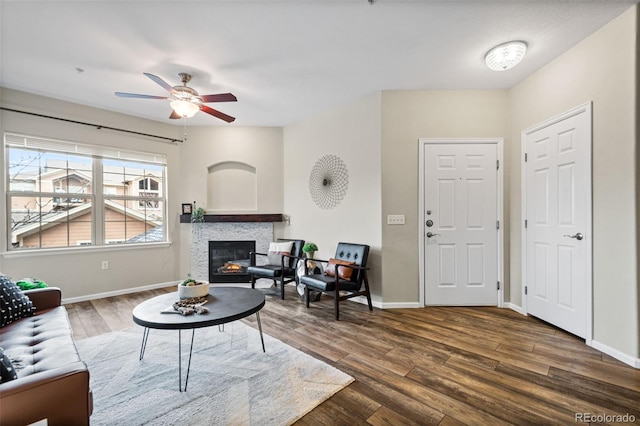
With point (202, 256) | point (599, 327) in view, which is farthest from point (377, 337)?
point (202, 256)

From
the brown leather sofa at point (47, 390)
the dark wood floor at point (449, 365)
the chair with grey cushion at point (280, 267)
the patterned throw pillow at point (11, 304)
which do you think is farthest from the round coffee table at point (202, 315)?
the chair with grey cushion at point (280, 267)

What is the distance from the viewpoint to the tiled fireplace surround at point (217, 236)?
15.5ft

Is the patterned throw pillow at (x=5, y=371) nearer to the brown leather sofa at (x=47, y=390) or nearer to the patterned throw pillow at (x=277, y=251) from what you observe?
the brown leather sofa at (x=47, y=390)

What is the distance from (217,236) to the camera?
190 inches

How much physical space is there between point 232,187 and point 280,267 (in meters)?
1.80

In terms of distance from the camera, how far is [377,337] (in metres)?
2.62

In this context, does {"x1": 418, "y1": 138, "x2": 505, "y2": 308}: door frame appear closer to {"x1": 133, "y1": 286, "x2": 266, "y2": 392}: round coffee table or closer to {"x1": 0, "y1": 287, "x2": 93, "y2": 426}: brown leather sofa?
{"x1": 133, "y1": 286, "x2": 266, "y2": 392}: round coffee table

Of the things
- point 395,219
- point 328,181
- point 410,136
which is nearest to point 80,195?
point 328,181

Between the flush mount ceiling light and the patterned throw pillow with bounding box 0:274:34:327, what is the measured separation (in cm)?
441

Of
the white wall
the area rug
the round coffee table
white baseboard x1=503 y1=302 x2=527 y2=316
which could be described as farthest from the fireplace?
white baseboard x1=503 y1=302 x2=527 y2=316

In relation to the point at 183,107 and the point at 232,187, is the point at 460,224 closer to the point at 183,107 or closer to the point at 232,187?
the point at 183,107

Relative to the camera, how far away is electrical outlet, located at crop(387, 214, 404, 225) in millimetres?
3455

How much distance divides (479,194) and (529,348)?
5.66 feet

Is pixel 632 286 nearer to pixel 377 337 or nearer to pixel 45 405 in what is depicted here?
pixel 377 337
